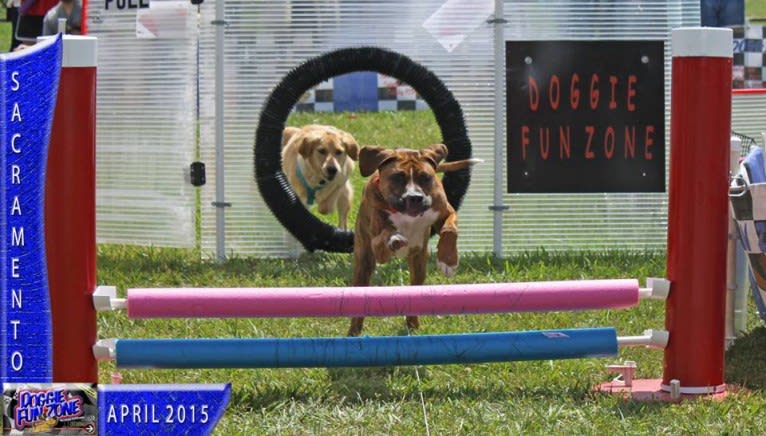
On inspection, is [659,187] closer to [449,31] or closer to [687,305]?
[449,31]

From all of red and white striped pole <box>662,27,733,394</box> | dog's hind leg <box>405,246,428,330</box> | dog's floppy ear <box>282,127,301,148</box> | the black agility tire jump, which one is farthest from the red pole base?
dog's floppy ear <box>282,127,301,148</box>

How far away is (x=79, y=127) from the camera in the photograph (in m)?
3.99

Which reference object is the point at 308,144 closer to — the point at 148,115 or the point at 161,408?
the point at 148,115

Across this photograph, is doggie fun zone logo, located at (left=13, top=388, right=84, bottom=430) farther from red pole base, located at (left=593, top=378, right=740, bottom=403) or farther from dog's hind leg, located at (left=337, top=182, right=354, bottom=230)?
dog's hind leg, located at (left=337, top=182, right=354, bottom=230)

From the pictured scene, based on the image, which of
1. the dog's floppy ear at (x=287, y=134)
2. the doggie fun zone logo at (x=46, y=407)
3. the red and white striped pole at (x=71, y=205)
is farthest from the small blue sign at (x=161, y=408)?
the dog's floppy ear at (x=287, y=134)

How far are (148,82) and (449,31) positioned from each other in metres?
1.62

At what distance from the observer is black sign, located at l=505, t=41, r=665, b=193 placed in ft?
24.0

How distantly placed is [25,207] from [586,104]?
4.30 meters

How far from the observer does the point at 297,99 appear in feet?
24.1

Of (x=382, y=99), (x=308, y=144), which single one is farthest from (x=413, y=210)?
(x=382, y=99)

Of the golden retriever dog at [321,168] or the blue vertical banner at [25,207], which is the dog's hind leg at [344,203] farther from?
the blue vertical banner at [25,207]

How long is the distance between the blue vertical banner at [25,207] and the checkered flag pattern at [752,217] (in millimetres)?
2369

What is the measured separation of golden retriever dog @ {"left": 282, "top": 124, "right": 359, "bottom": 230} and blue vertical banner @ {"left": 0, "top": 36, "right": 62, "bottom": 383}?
389 centimetres

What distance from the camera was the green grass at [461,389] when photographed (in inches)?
158
